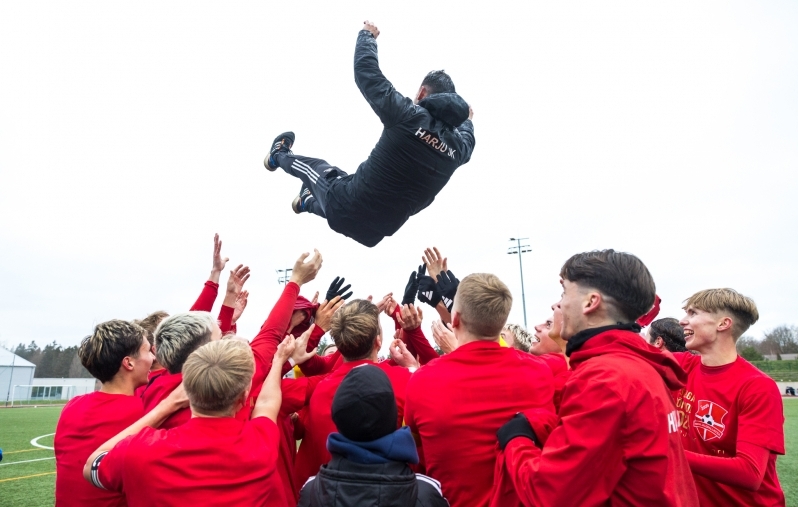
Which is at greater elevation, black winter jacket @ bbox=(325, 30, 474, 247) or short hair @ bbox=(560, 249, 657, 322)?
black winter jacket @ bbox=(325, 30, 474, 247)

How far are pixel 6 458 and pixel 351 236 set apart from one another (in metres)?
11.6

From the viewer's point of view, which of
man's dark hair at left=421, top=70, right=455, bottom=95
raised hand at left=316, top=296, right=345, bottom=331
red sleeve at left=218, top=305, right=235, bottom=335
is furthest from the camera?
man's dark hair at left=421, top=70, right=455, bottom=95

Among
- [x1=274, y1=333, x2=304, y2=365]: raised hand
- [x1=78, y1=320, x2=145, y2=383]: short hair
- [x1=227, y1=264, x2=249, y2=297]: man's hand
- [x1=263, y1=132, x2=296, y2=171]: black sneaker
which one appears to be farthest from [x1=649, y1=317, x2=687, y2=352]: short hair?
[x1=263, y1=132, x2=296, y2=171]: black sneaker

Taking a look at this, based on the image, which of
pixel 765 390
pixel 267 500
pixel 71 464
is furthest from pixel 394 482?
pixel 765 390

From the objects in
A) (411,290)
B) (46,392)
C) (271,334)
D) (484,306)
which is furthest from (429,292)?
(46,392)

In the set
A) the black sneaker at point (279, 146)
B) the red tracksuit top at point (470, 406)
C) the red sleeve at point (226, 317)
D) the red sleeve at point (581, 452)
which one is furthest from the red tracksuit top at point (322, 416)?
the black sneaker at point (279, 146)

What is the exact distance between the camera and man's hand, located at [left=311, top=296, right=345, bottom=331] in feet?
12.7

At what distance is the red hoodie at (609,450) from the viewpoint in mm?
1770

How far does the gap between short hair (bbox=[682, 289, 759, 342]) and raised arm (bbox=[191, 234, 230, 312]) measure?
3.64 m

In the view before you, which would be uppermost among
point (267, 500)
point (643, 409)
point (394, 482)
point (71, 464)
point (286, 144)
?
point (286, 144)

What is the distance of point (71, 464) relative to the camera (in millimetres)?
2977

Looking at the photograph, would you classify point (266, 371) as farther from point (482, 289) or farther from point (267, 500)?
point (482, 289)

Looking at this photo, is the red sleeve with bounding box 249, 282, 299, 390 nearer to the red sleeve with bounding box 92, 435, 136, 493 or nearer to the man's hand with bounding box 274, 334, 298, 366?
the man's hand with bounding box 274, 334, 298, 366

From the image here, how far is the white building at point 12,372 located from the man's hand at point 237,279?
53904 mm
